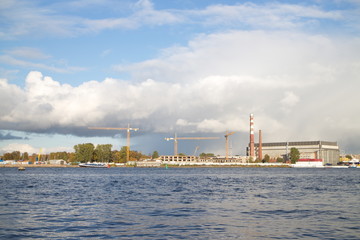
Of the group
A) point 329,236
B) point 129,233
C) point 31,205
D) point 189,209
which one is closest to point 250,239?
point 329,236

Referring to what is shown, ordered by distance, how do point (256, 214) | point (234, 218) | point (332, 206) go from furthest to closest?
point (332, 206) → point (256, 214) → point (234, 218)

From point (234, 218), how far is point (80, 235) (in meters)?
10.7

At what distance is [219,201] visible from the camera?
38.4m

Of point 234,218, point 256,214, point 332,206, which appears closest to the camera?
point 234,218

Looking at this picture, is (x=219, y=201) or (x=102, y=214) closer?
(x=102, y=214)

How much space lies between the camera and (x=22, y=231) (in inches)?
901

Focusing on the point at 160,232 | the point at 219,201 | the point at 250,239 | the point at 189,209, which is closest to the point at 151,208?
the point at 189,209

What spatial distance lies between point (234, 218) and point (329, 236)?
7.26 metres

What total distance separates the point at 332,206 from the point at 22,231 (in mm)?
25262

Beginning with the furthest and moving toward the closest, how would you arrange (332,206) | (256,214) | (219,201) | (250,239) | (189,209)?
(219,201), (332,206), (189,209), (256,214), (250,239)

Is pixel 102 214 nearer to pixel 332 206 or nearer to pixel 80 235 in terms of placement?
pixel 80 235

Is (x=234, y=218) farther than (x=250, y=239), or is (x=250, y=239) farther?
(x=234, y=218)

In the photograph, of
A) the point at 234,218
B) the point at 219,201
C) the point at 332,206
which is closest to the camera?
the point at 234,218

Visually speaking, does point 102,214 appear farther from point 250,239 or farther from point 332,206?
point 332,206
